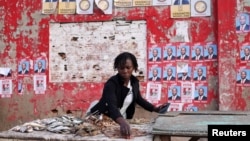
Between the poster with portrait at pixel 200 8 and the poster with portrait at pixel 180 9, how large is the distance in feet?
0.26

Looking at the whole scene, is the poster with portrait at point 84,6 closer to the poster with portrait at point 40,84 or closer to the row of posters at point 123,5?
the row of posters at point 123,5

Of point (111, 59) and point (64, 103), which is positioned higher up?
point (111, 59)

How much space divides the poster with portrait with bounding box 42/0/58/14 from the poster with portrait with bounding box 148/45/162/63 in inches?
74.0

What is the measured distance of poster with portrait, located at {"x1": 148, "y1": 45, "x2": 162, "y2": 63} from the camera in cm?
685

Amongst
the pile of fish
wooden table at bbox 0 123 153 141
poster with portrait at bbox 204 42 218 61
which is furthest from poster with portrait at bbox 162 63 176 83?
wooden table at bbox 0 123 153 141

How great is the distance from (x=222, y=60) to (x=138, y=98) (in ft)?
8.63

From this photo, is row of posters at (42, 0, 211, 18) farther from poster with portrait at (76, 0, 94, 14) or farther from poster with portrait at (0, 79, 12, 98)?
poster with portrait at (0, 79, 12, 98)

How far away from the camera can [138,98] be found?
431cm

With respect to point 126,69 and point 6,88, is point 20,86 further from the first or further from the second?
point 126,69

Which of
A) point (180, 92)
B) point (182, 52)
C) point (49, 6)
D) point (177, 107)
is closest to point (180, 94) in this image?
point (180, 92)

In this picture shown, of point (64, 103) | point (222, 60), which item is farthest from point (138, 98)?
point (64, 103)

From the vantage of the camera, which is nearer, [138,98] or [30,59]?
[138,98]

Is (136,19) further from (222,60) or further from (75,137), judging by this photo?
(75,137)

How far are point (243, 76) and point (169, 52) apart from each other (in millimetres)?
1232
